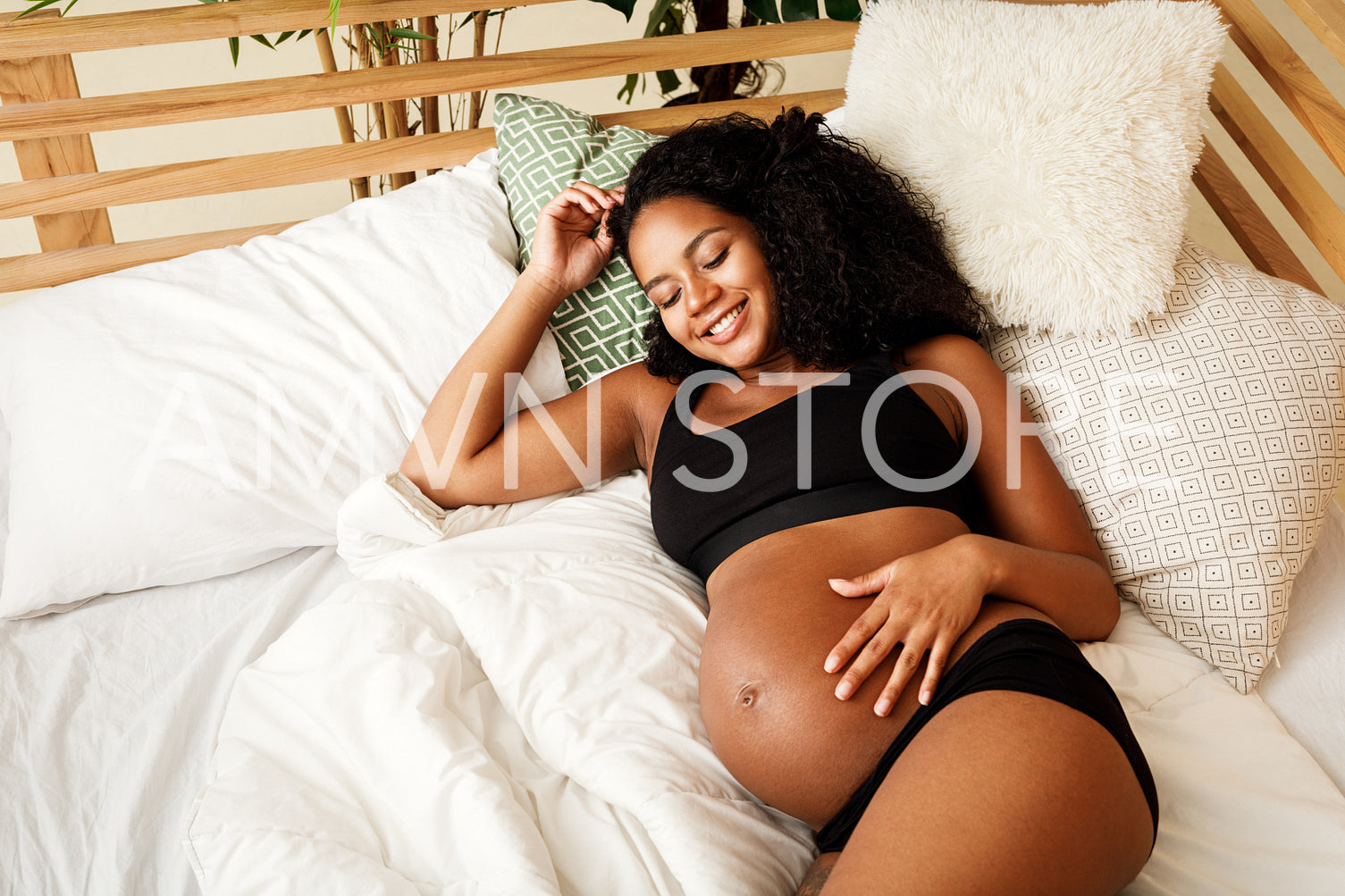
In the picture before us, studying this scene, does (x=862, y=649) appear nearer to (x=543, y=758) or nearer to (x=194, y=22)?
(x=543, y=758)

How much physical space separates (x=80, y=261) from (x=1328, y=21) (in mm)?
1935

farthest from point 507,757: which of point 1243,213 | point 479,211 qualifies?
point 1243,213

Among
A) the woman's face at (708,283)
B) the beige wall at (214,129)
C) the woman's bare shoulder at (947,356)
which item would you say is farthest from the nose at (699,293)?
the beige wall at (214,129)

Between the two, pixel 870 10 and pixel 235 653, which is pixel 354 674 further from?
pixel 870 10

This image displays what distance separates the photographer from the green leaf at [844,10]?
1722mm

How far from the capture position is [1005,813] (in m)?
0.78

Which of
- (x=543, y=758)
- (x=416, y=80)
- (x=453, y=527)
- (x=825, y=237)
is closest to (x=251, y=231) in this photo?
(x=416, y=80)

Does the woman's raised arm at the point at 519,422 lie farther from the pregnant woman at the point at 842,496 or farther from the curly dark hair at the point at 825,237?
the curly dark hair at the point at 825,237

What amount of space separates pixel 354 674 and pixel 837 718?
0.50 meters

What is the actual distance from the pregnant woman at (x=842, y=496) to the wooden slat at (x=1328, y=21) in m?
0.67

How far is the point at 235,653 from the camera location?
1.17 m

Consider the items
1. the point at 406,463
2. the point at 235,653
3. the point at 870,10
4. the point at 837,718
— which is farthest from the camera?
the point at 870,10

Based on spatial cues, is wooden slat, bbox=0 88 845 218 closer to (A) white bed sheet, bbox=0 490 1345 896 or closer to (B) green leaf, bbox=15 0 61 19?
(B) green leaf, bbox=15 0 61 19

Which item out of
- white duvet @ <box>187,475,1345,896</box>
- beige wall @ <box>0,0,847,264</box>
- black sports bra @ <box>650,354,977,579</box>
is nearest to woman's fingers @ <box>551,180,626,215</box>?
black sports bra @ <box>650,354,977,579</box>
